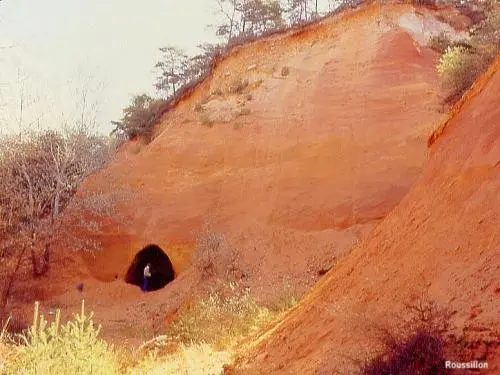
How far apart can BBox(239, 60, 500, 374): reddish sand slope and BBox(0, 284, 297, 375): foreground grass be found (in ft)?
4.59

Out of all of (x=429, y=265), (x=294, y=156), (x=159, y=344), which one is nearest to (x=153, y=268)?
(x=294, y=156)

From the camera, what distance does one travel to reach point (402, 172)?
15688 mm

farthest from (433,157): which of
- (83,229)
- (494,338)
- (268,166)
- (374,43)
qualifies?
(374,43)

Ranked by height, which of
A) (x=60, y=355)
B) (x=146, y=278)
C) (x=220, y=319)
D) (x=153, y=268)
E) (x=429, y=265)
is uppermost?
(x=429, y=265)

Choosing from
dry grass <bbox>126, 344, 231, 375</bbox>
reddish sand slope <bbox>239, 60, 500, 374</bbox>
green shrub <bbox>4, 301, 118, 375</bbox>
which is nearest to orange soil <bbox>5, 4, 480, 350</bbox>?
dry grass <bbox>126, 344, 231, 375</bbox>

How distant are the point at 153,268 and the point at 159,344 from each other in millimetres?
8096

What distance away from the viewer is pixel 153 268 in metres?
18.4

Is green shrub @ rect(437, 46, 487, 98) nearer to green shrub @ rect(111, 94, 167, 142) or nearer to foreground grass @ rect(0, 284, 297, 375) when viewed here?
foreground grass @ rect(0, 284, 297, 375)

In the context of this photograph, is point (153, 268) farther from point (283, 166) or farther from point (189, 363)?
point (189, 363)

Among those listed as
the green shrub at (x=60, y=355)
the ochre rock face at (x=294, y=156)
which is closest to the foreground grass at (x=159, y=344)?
the green shrub at (x=60, y=355)

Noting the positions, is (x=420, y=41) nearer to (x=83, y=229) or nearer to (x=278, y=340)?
(x=83, y=229)

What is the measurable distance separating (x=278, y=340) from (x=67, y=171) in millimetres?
13001

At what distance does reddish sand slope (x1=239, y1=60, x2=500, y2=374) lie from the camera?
521cm

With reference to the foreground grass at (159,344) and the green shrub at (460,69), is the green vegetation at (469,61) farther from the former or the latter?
the foreground grass at (159,344)
